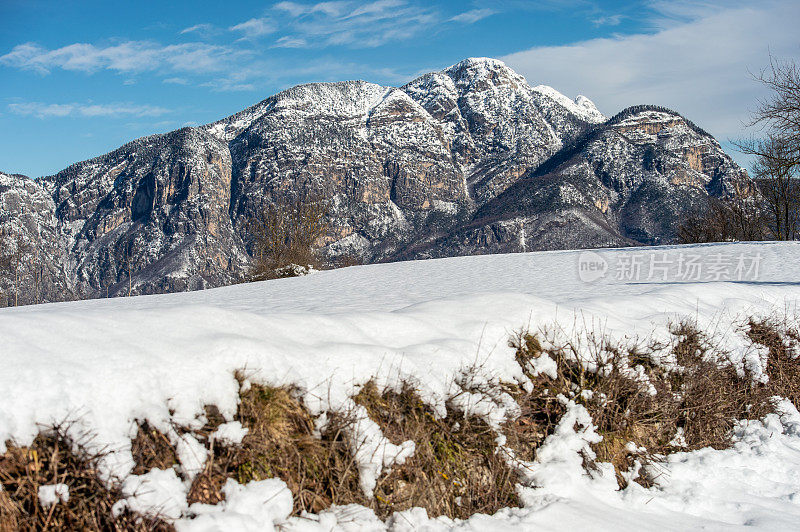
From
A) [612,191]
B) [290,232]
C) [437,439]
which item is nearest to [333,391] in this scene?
[437,439]

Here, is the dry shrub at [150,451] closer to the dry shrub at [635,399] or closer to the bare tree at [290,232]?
the dry shrub at [635,399]

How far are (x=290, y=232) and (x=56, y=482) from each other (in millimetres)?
26175

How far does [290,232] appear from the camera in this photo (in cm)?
2769

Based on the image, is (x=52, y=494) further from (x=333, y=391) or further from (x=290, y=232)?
(x=290, y=232)

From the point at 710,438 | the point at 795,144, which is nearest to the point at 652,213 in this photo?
the point at 795,144

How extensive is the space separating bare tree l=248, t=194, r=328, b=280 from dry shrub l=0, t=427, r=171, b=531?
898 inches

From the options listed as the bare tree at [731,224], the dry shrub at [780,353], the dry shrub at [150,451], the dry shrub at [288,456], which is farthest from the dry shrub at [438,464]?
the bare tree at [731,224]

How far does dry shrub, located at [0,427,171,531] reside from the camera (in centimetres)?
198

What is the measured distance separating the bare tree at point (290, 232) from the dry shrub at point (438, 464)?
874 inches

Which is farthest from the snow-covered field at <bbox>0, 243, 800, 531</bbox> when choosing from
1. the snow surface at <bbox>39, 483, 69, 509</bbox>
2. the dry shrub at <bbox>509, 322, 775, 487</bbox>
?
the dry shrub at <bbox>509, 322, 775, 487</bbox>

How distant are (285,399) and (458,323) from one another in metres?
1.75

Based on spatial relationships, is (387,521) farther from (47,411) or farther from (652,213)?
(652,213)

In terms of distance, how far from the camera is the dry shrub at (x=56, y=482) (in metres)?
1.98

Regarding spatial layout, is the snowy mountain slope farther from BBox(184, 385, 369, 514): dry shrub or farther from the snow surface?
the snow surface
